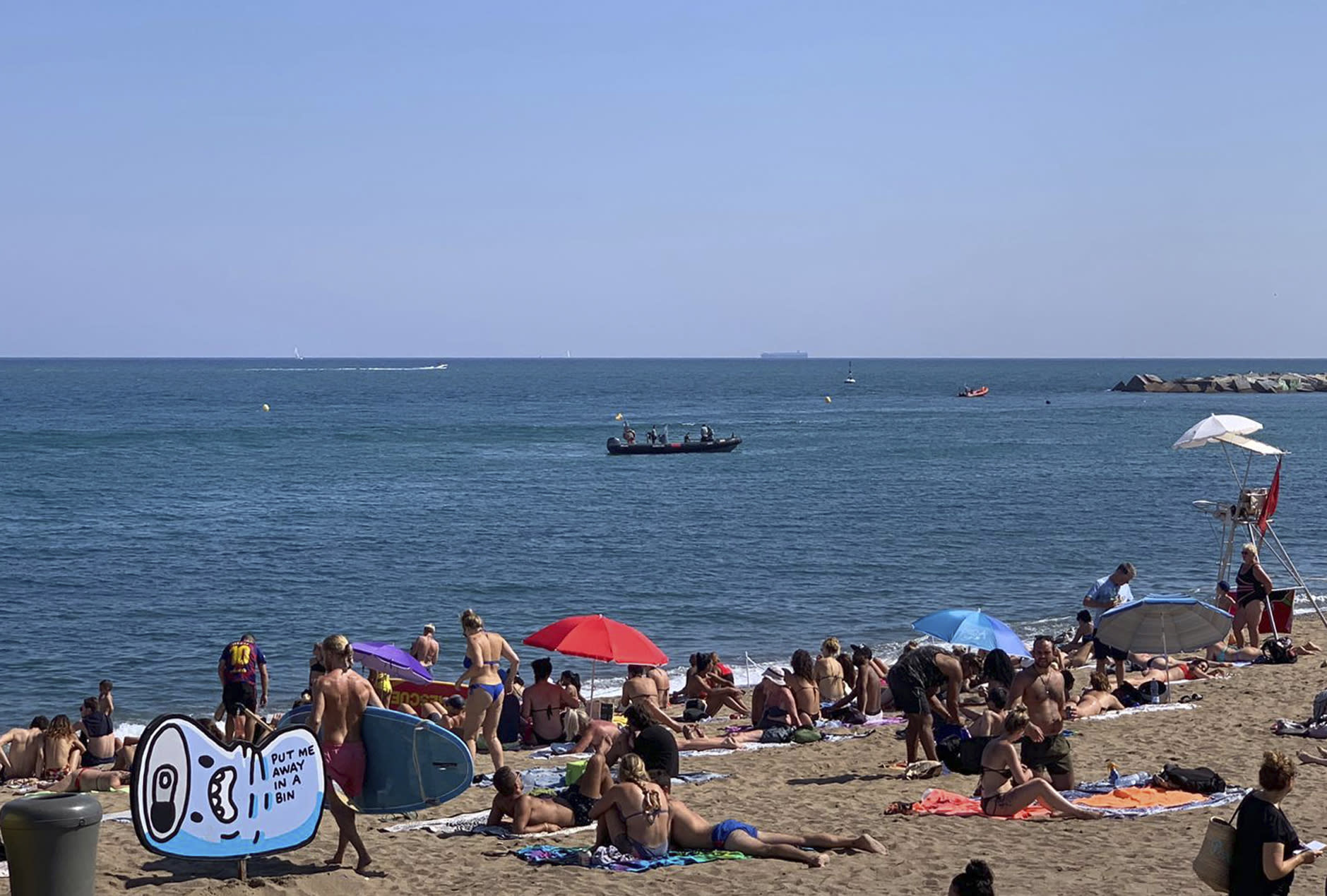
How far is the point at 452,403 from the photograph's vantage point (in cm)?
13225

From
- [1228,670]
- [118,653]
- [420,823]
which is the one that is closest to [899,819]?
[420,823]

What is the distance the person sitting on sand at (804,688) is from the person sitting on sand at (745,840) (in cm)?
521

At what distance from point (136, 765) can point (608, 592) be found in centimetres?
2206

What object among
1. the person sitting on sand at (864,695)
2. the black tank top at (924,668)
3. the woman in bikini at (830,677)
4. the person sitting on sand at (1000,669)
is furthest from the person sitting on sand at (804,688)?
the black tank top at (924,668)

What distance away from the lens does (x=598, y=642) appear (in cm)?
1400

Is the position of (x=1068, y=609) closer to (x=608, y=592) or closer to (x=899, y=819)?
(x=608, y=592)

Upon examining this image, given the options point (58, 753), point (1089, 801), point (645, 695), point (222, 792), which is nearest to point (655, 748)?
point (222, 792)

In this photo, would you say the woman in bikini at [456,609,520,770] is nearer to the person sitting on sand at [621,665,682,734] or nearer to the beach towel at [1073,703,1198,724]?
the person sitting on sand at [621,665,682,734]

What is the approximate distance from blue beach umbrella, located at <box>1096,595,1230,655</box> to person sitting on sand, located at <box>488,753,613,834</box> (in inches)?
286

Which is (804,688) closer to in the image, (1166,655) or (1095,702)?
(1095,702)

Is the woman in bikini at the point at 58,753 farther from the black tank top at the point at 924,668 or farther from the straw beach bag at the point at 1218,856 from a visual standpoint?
the straw beach bag at the point at 1218,856

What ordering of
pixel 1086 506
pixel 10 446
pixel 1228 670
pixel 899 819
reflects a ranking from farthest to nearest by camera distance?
pixel 10 446 < pixel 1086 506 < pixel 1228 670 < pixel 899 819

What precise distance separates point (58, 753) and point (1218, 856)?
35.6ft

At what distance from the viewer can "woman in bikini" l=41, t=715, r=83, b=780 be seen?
13383 millimetres
